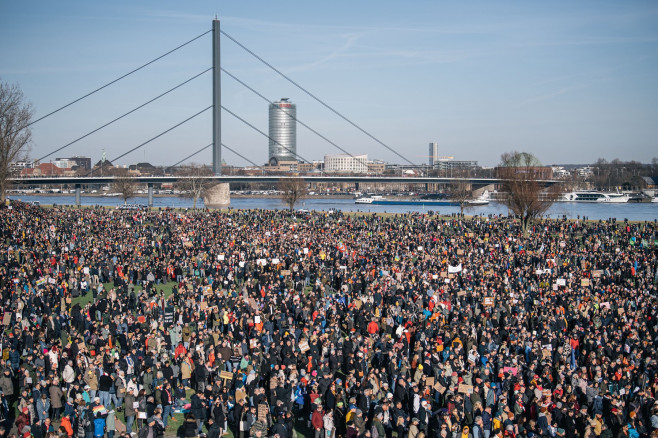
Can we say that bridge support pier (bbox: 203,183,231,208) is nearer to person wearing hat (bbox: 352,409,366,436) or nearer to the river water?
the river water

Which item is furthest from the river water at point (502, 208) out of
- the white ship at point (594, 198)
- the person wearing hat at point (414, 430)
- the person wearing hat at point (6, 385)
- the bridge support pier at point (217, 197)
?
the person wearing hat at point (6, 385)

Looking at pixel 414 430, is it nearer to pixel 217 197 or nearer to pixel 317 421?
pixel 317 421

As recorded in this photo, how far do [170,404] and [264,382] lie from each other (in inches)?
79.9

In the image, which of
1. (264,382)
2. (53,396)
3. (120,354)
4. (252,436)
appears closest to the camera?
(252,436)

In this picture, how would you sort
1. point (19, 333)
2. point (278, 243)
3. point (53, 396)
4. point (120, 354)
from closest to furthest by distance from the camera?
point (53, 396), point (120, 354), point (19, 333), point (278, 243)

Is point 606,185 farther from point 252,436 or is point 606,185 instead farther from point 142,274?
point 252,436

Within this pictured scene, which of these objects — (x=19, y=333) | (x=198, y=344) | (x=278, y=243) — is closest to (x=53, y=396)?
(x=198, y=344)

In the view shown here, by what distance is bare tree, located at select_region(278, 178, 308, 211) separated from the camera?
67062 mm

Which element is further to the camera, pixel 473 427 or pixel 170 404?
pixel 170 404

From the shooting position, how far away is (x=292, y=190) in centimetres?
6756

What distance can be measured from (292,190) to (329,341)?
53370 millimetres

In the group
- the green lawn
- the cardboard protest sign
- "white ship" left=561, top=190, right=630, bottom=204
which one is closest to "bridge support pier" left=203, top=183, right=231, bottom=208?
"white ship" left=561, top=190, right=630, bottom=204

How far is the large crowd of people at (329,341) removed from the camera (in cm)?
1061

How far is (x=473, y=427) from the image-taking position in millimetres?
10117
